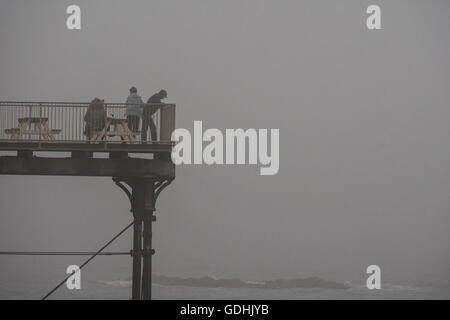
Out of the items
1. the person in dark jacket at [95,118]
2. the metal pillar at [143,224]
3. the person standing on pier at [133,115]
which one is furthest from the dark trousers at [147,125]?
the metal pillar at [143,224]

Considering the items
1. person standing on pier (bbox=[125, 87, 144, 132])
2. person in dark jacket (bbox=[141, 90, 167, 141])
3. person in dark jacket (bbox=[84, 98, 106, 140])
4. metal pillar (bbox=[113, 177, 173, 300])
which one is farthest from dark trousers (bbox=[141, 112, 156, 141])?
metal pillar (bbox=[113, 177, 173, 300])

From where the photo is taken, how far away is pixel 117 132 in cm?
3694

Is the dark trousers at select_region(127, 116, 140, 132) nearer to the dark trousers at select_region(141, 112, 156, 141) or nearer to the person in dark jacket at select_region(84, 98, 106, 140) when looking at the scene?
the dark trousers at select_region(141, 112, 156, 141)

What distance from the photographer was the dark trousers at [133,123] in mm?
37094

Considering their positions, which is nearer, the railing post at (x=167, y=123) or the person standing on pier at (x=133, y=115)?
the railing post at (x=167, y=123)

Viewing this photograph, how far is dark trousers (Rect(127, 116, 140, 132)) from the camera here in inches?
1460

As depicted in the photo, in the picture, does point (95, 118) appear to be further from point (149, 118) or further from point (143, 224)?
point (143, 224)

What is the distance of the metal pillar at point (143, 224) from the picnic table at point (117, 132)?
6.32ft

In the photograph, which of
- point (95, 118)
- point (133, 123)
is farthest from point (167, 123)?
point (95, 118)

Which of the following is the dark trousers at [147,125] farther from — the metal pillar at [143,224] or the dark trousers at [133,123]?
the metal pillar at [143,224]
